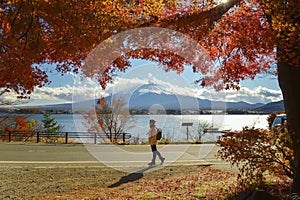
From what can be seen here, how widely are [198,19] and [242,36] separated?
5.83ft

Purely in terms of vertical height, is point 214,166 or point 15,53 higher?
point 15,53

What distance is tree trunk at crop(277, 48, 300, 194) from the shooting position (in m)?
5.73

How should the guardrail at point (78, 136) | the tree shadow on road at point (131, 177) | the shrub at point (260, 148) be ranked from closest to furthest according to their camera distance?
the shrub at point (260, 148) < the tree shadow on road at point (131, 177) < the guardrail at point (78, 136)

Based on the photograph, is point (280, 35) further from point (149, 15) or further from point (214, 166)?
point (214, 166)

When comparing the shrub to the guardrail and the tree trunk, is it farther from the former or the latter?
the guardrail

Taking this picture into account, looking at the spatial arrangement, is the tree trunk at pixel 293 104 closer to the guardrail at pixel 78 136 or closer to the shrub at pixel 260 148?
the shrub at pixel 260 148

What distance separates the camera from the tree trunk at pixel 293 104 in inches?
226

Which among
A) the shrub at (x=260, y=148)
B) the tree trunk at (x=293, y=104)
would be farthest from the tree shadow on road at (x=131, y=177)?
the tree trunk at (x=293, y=104)

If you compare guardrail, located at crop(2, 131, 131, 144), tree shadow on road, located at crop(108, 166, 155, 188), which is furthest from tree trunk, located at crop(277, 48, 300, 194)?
guardrail, located at crop(2, 131, 131, 144)

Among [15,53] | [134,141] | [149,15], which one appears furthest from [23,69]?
[134,141]

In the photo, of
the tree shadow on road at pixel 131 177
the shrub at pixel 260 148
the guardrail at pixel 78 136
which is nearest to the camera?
the shrub at pixel 260 148

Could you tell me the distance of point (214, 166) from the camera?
407 inches

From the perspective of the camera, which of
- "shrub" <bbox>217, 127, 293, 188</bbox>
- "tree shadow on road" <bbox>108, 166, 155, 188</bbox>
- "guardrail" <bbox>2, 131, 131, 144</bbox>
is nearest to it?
"shrub" <bbox>217, 127, 293, 188</bbox>

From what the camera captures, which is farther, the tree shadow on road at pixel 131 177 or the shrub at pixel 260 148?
the tree shadow on road at pixel 131 177
